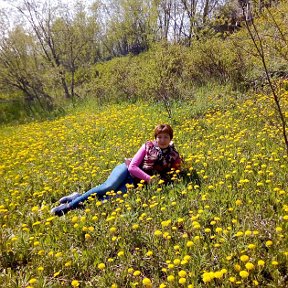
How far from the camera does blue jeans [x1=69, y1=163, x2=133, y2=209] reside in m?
3.97

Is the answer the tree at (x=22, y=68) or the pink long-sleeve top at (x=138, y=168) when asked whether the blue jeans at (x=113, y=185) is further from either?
the tree at (x=22, y=68)

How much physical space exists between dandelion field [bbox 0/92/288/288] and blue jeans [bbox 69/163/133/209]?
0.46 ft

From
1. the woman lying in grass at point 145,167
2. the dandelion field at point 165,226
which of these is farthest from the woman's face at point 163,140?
the dandelion field at point 165,226

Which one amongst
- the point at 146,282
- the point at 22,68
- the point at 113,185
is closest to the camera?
the point at 146,282

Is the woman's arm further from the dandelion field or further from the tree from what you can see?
the tree

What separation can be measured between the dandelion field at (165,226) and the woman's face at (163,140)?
0.46 m

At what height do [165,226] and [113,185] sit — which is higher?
[113,185]

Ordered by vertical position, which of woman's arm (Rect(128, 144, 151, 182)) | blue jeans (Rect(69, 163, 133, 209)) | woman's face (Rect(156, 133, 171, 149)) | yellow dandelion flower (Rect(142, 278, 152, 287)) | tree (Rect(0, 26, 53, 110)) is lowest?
yellow dandelion flower (Rect(142, 278, 152, 287))

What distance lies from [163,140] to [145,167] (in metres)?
0.46

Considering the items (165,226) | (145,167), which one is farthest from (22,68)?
(165,226)

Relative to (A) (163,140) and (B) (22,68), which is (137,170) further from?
(B) (22,68)

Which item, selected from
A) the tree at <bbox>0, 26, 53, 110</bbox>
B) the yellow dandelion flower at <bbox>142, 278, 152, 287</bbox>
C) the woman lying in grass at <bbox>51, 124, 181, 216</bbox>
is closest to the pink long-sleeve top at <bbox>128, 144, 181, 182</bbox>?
the woman lying in grass at <bbox>51, 124, 181, 216</bbox>

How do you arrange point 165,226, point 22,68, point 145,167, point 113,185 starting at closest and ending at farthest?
point 165,226 < point 113,185 < point 145,167 < point 22,68

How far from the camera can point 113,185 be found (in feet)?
13.3
